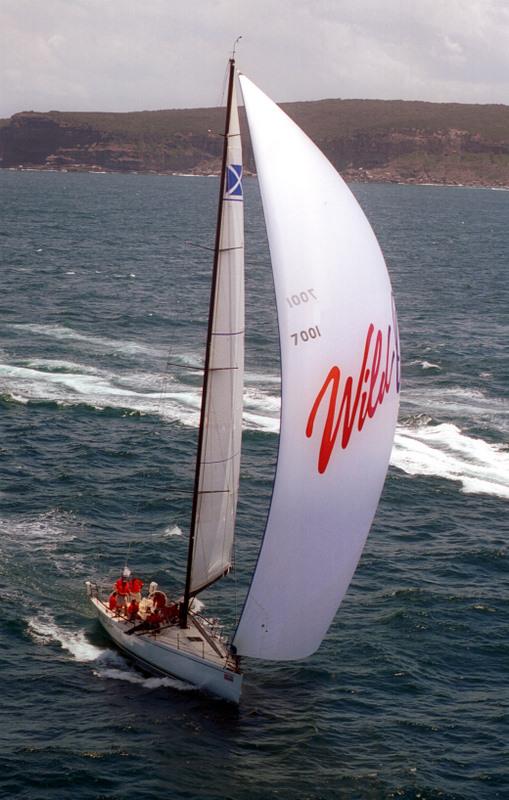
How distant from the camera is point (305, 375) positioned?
27.5 meters

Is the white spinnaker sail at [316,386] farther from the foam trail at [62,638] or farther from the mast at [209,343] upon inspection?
the foam trail at [62,638]

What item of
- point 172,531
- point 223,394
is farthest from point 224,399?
point 172,531

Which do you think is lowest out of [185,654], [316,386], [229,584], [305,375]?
[229,584]

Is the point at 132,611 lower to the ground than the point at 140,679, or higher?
higher

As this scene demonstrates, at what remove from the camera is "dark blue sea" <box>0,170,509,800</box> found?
3020cm

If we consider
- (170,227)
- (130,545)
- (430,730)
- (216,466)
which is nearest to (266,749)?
(430,730)

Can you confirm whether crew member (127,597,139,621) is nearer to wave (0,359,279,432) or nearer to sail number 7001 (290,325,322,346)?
sail number 7001 (290,325,322,346)

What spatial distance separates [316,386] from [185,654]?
9.04 meters

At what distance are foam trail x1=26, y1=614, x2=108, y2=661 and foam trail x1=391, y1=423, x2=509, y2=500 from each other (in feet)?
65.6

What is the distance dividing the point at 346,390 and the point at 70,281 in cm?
7572

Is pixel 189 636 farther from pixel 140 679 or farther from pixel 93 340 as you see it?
pixel 93 340

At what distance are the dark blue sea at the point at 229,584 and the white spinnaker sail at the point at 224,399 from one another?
3.87 meters

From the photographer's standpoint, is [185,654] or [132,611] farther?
[132,611]

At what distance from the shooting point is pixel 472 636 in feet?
124
